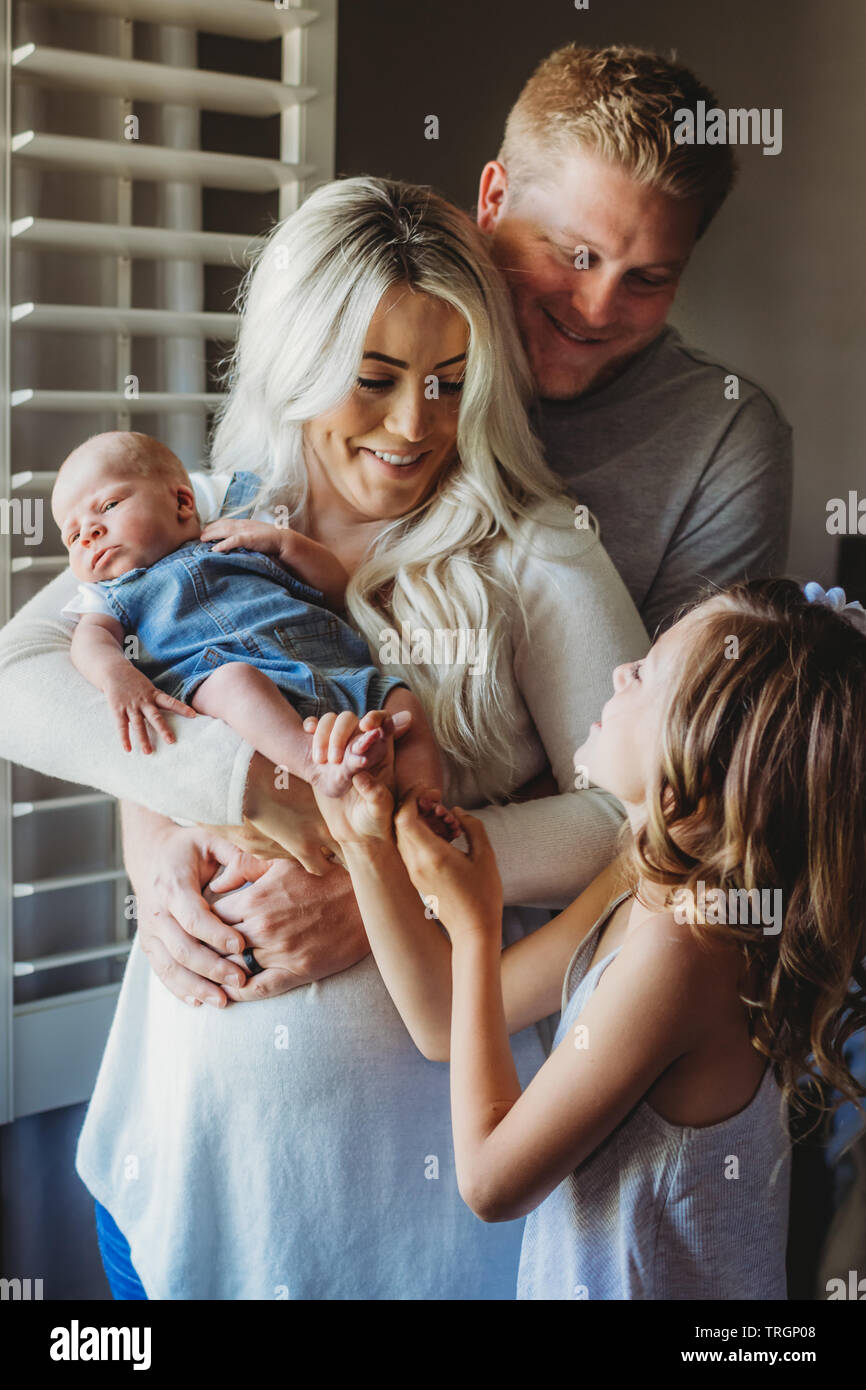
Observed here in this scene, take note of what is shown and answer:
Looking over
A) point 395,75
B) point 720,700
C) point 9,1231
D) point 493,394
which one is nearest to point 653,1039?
point 720,700

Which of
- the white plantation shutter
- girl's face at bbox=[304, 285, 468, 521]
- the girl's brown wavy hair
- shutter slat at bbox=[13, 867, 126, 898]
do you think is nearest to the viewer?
the girl's brown wavy hair

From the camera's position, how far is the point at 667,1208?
1.07 meters

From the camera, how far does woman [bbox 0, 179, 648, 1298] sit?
3.75 ft

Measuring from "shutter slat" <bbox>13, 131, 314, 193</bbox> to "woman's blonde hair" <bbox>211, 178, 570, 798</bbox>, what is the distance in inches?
4.0

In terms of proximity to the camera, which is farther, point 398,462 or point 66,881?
point 66,881

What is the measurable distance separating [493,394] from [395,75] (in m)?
0.36

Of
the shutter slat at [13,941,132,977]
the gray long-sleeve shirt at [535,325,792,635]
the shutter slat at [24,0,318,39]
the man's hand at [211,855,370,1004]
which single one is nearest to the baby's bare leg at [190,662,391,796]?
the man's hand at [211,855,370,1004]

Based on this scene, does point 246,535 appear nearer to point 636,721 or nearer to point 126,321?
point 126,321

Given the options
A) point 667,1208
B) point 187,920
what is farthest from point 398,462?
point 667,1208

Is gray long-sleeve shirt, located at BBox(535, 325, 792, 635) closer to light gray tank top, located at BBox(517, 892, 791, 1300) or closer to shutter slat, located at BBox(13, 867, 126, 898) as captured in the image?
light gray tank top, located at BBox(517, 892, 791, 1300)

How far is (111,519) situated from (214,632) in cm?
15

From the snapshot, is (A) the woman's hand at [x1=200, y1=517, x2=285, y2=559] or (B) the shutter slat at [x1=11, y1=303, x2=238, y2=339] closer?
(A) the woman's hand at [x1=200, y1=517, x2=285, y2=559]

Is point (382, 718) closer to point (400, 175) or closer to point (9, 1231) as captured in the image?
point (400, 175)
